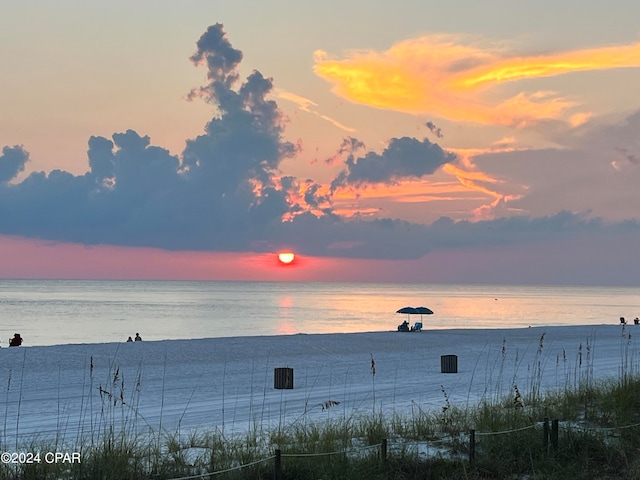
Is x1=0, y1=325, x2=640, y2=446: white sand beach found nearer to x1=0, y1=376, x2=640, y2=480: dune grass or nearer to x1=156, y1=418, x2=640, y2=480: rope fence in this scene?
x1=0, y1=376, x2=640, y2=480: dune grass

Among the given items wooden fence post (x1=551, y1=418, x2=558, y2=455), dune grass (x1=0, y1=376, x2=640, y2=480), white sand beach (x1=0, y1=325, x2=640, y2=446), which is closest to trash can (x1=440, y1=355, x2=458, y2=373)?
white sand beach (x1=0, y1=325, x2=640, y2=446)

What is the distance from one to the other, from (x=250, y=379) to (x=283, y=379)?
198 centimetres

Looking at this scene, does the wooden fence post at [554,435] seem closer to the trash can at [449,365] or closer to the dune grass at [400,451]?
the dune grass at [400,451]

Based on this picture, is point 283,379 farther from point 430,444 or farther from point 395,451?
point 395,451

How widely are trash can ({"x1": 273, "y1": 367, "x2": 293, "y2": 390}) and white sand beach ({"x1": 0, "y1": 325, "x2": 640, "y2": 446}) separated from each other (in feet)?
0.85

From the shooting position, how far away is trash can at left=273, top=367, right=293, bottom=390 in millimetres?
17558

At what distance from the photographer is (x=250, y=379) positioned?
19391 mm

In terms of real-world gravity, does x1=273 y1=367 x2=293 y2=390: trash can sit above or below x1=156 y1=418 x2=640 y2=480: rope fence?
above

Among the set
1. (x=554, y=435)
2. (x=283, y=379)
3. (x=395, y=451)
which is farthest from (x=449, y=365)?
(x=395, y=451)

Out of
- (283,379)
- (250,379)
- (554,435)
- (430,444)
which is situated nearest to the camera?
(554,435)

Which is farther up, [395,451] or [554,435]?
[554,435]

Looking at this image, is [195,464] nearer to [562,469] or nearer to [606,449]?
[562,469]

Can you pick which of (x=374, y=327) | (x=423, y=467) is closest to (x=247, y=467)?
(x=423, y=467)

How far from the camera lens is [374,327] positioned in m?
77.6
